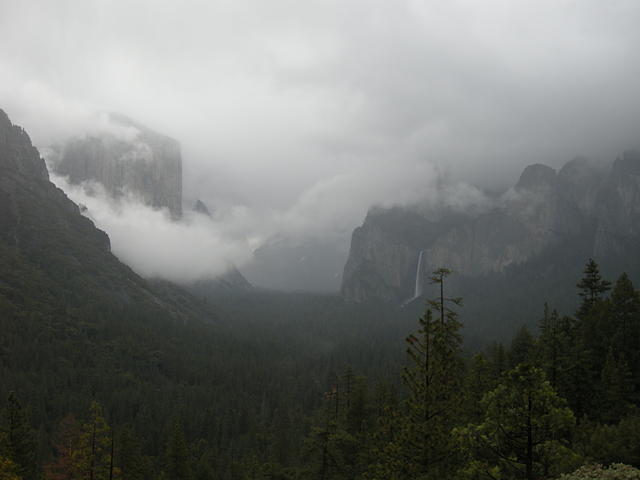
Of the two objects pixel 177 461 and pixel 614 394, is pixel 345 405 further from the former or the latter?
pixel 177 461

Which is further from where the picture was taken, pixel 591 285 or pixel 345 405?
pixel 591 285

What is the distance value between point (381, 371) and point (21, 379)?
9109cm

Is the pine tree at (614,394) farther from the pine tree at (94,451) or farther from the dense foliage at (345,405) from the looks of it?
the pine tree at (94,451)

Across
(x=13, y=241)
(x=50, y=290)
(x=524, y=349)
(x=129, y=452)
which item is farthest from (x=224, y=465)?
(x=13, y=241)

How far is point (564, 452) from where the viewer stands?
13969 millimetres

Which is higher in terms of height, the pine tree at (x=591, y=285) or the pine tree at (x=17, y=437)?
the pine tree at (x=591, y=285)

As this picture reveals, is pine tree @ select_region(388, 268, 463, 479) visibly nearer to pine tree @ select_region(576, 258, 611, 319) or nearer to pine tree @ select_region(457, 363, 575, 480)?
pine tree @ select_region(457, 363, 575, 480)

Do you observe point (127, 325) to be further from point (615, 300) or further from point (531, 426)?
point (531, 426)

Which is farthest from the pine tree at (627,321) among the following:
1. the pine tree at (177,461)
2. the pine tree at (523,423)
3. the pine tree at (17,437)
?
the pine tree at (17,437)

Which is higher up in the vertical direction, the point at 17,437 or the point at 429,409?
the point at 429,409

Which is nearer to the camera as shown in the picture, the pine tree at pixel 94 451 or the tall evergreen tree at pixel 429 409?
the tall evergreen tree at pixel 429 409

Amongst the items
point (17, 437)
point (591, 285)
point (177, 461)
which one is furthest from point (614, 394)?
point (177, 461)

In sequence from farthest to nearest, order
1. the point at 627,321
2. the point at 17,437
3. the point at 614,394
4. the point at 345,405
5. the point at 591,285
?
1. the point at 591,285
2. the point at 345,405
3. the point at 627,321
4. the point at 17,437
5. the point at 614,394

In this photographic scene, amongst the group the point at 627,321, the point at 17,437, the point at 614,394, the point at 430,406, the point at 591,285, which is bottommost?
the point at 17,437
